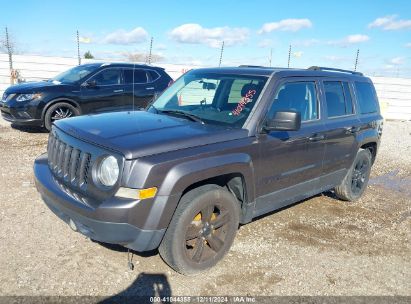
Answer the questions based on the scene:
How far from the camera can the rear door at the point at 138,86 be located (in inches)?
387

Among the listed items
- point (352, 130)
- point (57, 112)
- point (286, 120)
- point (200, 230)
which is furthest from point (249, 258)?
point (57, 112)

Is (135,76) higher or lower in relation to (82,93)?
higher

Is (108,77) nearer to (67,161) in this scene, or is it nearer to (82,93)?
(82,93)

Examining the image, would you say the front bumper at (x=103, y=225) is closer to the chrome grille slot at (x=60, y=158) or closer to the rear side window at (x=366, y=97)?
the chrome grille slot at (x=60, y=158)

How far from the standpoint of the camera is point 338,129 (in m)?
4.91

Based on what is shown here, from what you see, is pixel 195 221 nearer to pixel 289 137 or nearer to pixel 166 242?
pixel 166 242

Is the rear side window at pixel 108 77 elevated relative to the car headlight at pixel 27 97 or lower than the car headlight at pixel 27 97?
elevated

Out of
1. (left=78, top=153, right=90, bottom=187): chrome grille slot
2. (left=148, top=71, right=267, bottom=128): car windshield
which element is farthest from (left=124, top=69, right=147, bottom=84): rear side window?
(left=78, top=153, right=90, bottom=187): chrome grille slot

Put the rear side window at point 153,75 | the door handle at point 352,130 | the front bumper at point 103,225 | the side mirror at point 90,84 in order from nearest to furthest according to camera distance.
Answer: the front bumper at point 103,225 → the door handle at point 352,130 → the side mirror at point 90,84 → the rear side window at point 153,75

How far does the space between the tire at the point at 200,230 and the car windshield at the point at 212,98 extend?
30.9 inches

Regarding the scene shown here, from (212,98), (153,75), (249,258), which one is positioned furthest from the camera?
(153,75)

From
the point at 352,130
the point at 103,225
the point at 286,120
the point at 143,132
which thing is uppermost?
the point at 286,120

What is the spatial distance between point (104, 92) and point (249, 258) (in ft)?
22.1

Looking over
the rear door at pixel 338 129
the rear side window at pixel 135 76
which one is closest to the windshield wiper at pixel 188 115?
the rear door at pixel 338 129
